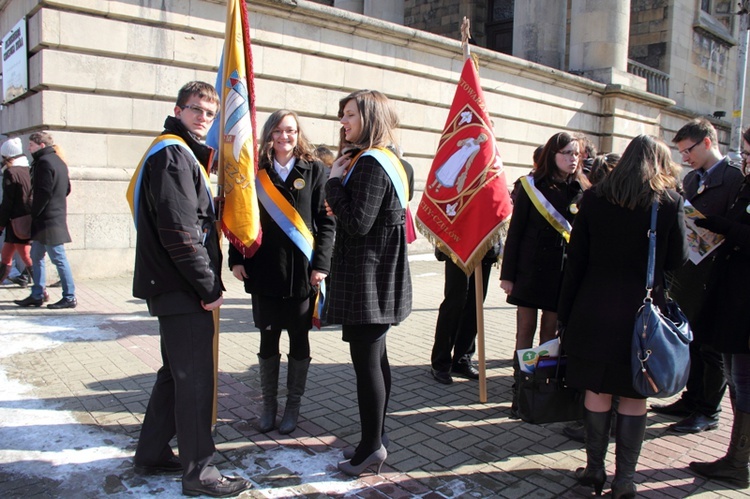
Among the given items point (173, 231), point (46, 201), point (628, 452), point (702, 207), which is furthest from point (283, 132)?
point (46, 201)

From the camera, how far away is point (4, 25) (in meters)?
10.6

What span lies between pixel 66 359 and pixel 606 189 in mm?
4631

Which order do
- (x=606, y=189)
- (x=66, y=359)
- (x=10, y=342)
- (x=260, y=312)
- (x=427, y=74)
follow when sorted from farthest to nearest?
(x=427, y=74) < (x=10, y=342) < (x=66, y=359) < (x=260, y=312) < (x=606, y=189)

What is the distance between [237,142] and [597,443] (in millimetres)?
2674

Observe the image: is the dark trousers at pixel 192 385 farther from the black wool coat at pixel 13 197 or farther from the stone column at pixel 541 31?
the stone column at pixel 541 31

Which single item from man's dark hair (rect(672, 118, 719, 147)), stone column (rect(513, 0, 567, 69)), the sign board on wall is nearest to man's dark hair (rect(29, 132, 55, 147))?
the sign board on wall

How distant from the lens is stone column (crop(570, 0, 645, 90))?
642 inches

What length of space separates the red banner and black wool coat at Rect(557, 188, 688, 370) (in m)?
1.45

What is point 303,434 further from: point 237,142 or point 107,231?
point 107,231

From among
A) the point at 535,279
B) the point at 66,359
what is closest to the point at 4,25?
the point at 66,359

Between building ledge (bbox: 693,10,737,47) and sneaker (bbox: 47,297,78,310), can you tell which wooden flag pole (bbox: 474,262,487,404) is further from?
building ledge (bbox: 693,10,737,47)

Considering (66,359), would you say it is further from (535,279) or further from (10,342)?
(535,279)

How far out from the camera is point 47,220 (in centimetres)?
711

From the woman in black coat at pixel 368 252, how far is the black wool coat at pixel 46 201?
16.8 feet
